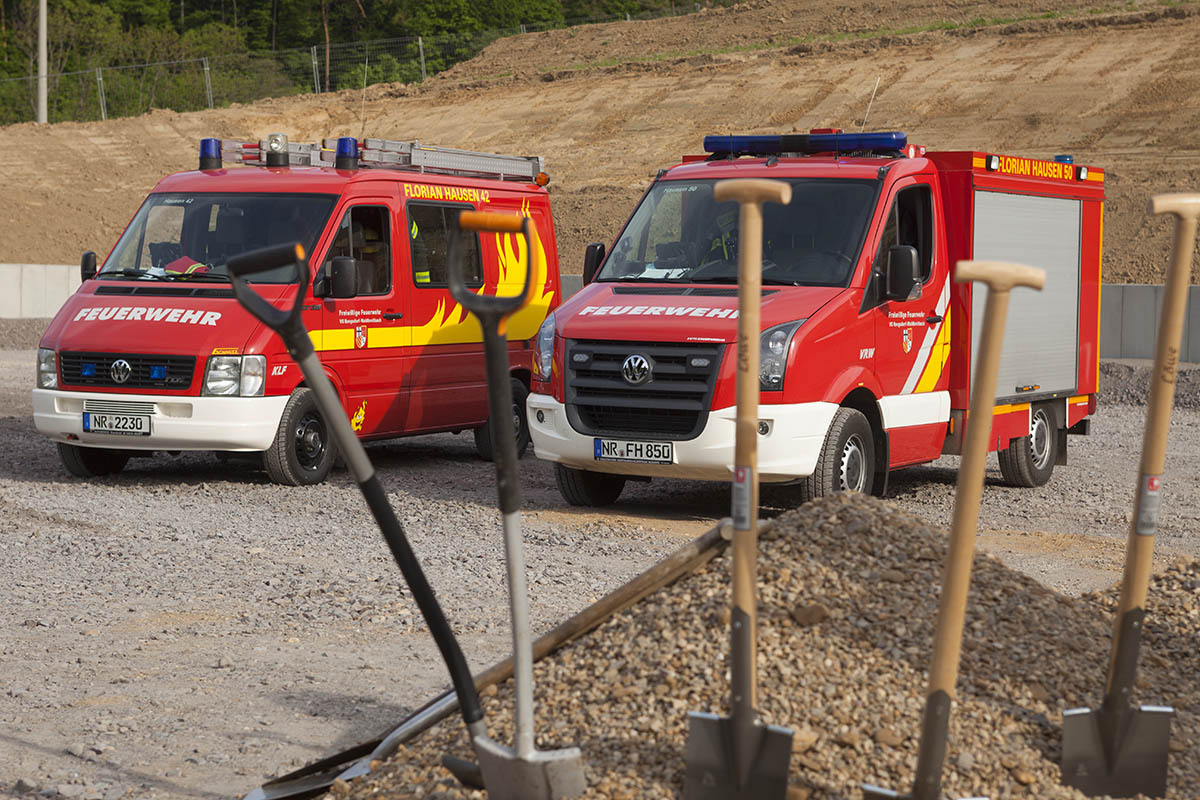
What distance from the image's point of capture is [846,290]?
9.98 m

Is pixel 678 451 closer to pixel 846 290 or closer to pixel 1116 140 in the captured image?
pixel 846 290

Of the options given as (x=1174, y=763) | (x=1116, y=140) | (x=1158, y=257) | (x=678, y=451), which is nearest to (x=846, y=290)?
(x=678, y=451)

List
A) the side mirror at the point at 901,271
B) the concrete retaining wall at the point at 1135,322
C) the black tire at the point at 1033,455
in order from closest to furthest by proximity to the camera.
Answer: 1. the side mirror at the point at 901,271
2. the black tire at the point at 1033,455
3. the concrete retaining wall at the point at 1135,322

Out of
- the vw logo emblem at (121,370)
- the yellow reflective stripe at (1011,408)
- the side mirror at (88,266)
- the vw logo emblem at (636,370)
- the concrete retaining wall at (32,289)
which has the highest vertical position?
the side mirror at (88,266)

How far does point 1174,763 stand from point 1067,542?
5.24m

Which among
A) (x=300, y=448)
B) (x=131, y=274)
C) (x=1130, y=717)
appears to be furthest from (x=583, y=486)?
(x=1130, y=717)

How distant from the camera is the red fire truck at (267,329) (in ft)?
36.0

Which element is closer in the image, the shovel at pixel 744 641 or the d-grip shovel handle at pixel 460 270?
the d-grip shovel handle at pixel 460 270

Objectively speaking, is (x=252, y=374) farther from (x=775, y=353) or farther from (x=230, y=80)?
(x=230, y=80)

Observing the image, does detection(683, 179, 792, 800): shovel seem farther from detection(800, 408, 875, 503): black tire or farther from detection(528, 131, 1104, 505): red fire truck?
detection(800, 408, 875, 503): black tire

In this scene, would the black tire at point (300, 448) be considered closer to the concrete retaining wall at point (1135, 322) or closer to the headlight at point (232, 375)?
the headlight at point (232, 375)

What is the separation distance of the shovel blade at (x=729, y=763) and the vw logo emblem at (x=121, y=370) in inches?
321

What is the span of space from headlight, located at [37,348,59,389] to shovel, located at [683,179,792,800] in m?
8.65

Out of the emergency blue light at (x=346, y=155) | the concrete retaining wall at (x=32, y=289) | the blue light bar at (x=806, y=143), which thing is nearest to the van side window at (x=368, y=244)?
the emergency blue light at (x=346, y=155)
